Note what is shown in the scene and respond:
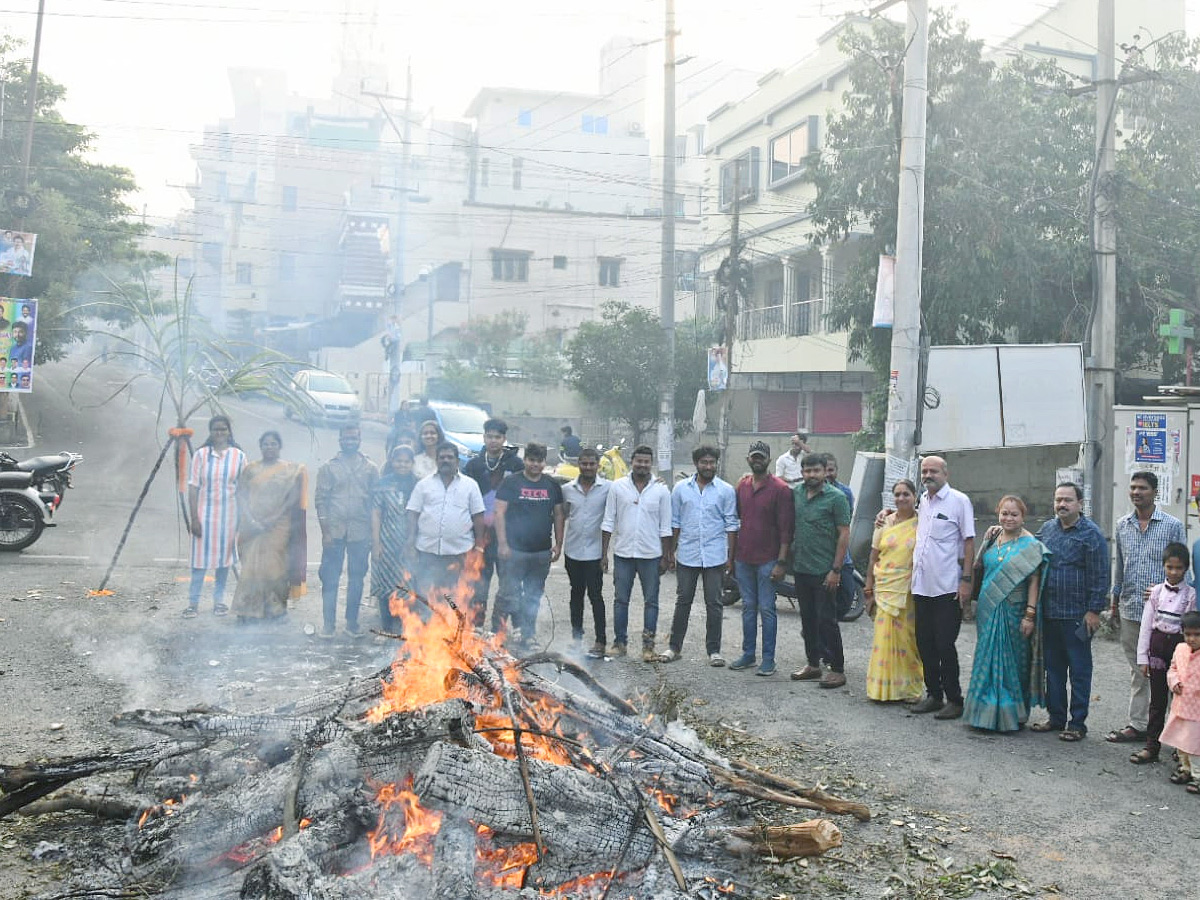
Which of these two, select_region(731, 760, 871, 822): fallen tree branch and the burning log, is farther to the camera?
select_region(731, 760, 871, 822): fallen tree branch

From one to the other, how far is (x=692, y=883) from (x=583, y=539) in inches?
184

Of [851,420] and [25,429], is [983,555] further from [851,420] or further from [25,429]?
[25,429]

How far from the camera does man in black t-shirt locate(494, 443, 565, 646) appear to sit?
8820 millimetres

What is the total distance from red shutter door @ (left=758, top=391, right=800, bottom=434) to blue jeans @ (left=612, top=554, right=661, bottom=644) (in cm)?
2270

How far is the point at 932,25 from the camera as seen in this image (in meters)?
16.5

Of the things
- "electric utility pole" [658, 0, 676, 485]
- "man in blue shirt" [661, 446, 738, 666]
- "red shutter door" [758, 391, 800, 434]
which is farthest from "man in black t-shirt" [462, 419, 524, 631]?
"red shutter door" [758, 391, 800, 434]

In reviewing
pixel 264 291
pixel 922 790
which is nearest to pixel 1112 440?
pixel 922 790

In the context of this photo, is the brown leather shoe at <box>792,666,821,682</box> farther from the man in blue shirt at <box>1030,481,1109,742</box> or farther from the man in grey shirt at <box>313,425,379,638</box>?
the man in grey shirt at <box>313,425,379,638</box>

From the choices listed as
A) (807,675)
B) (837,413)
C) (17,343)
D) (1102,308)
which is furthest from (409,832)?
(837,413)

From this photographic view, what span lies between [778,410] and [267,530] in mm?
24273

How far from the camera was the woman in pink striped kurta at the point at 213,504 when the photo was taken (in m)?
9.40

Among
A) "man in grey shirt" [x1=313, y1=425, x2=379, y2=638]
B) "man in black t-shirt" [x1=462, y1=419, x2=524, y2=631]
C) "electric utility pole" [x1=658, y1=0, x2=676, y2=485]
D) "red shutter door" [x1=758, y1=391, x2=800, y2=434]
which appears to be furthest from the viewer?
"red shutter door" [x1=758, y1=391, x2=800, y2=434]

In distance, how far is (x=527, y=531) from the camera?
883cm

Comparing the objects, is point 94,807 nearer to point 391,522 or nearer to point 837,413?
point 391,522
